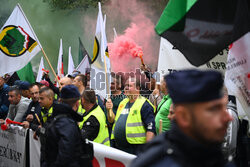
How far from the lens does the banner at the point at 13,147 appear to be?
718cm

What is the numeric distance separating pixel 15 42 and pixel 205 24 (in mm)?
5042

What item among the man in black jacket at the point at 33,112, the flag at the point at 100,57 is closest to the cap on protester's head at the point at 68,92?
the man in black jacket at the point at 33,112

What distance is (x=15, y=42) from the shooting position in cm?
789

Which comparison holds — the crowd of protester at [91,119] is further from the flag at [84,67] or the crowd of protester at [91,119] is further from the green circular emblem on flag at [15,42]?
the flag at [84,67]

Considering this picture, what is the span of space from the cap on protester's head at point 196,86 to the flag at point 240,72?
217 centimetres

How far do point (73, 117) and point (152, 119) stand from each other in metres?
1.64

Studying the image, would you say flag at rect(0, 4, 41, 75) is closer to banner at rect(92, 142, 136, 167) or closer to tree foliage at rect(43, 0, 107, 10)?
banner at rect(92, 142, 136, 167)

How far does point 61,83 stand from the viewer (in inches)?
287

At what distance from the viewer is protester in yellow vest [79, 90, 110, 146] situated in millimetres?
5855

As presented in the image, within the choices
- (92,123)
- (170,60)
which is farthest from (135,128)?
(170,60)

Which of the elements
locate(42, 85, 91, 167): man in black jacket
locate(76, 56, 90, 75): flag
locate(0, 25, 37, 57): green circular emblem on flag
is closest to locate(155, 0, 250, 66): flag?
locate(42, 85, 91, 167): man in black jacket

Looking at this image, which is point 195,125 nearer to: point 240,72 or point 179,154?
point 179,154

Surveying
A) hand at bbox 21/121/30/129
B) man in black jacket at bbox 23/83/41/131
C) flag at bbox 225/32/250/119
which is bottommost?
hand at bbox 21/121/30/129

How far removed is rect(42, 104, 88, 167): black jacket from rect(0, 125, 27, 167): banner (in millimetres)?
2919
